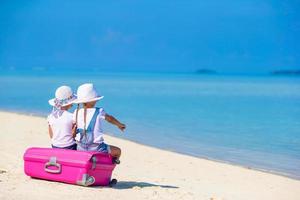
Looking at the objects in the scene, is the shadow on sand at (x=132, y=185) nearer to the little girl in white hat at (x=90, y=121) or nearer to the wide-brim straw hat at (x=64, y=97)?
the little girl in white hat at (x=90, y=121)

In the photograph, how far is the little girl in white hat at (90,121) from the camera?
24.7 feet

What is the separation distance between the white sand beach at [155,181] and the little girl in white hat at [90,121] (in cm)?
51

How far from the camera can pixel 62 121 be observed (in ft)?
25.5

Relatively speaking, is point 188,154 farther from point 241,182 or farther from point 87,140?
point 87,140

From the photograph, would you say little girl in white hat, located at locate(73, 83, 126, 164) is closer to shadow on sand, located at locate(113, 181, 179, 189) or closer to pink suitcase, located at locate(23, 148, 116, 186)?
pink suitcase, located at locate(23, 148, 116, 186)

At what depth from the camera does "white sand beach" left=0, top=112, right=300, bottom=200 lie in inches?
286

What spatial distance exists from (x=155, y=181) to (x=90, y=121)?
78.4 inches

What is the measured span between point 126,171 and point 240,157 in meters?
4.12

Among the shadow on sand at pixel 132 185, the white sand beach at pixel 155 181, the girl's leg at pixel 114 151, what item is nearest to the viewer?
the white sand beach at pixel 155 181

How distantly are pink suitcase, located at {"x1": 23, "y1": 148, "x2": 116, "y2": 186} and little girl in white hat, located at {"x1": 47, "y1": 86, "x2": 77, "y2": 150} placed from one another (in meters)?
0.24

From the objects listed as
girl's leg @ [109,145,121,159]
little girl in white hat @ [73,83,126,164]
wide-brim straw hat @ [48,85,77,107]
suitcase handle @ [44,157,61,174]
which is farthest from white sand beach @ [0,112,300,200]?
wide-brim straw hat @ [48,85,77,107]

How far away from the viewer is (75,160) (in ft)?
24.1

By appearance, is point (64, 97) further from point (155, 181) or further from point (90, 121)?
point (155, 181)

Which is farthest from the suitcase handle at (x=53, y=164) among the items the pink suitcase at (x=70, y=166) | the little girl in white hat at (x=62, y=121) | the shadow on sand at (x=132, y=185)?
the shadow on sand at (x=132, y=185)
